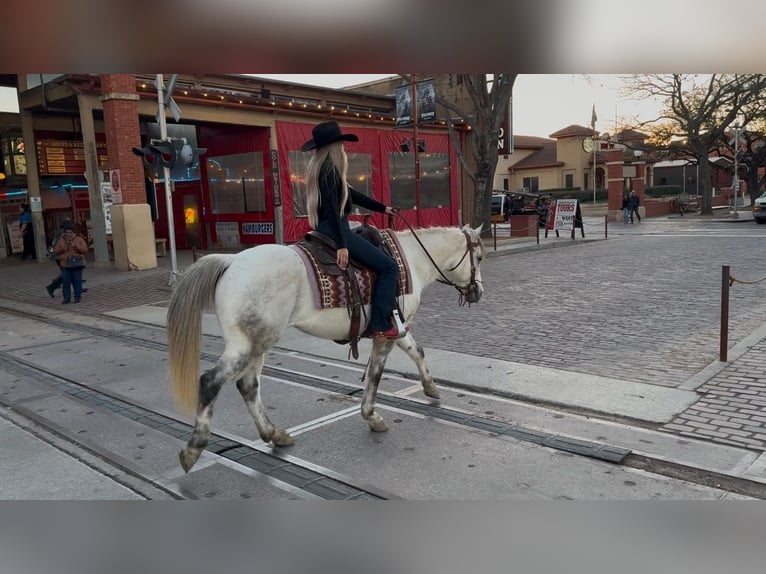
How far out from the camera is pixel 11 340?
373 inches

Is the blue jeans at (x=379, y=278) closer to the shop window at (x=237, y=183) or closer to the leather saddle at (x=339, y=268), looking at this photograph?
the leather saddle at (x=339, y=268)

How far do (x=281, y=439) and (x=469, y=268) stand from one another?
240 centimetres

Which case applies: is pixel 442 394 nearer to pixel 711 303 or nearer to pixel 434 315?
pixel 434 315

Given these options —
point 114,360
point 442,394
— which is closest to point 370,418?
point 442,394

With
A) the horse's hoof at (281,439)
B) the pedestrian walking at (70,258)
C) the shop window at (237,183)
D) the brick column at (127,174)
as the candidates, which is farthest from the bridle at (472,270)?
the shop window at (237,183)

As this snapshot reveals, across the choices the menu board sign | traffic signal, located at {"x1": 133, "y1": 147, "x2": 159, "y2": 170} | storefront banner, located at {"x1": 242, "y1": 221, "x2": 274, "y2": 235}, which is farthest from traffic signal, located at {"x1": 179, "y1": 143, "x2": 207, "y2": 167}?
the menu board sign

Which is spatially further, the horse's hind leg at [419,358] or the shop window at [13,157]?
the shop window at [13,157]

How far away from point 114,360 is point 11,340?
9.17 feet

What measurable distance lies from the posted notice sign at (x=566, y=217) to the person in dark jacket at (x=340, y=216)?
20347 mm

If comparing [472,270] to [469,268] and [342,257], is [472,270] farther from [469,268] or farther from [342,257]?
A: [342,257]

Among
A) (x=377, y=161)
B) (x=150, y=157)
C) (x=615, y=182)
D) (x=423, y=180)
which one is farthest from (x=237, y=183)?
(x=615, y=182)

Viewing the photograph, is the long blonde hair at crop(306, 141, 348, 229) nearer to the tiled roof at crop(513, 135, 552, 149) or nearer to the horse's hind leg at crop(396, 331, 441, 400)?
the horse's hind leg at crop(396, 331, 441, 400)

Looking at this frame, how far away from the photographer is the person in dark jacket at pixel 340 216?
455cm

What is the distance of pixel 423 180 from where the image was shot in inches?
1049
